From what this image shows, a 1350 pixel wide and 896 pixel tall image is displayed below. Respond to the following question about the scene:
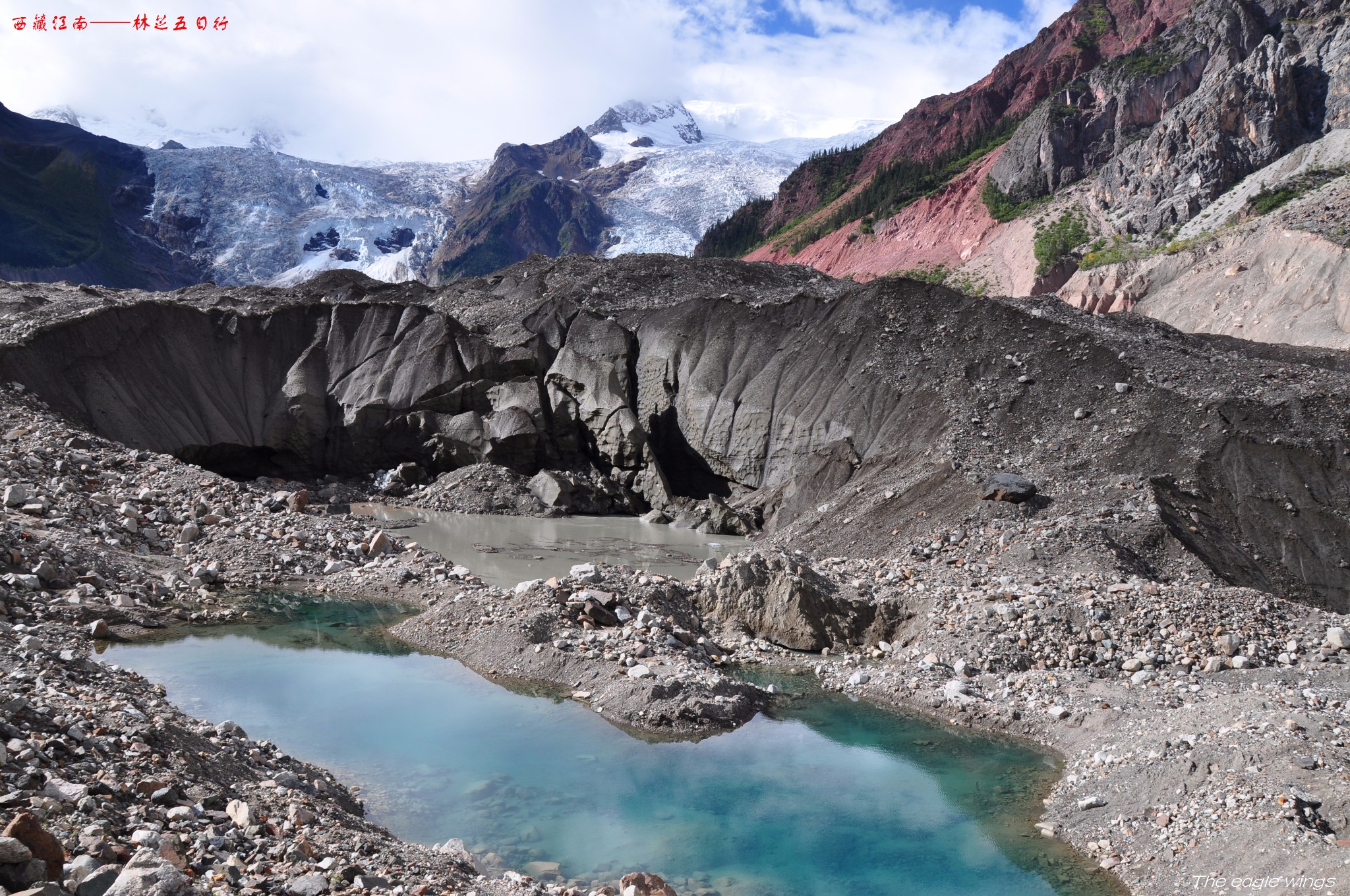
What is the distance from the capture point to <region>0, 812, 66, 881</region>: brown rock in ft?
18.4

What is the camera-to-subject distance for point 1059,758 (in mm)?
11406

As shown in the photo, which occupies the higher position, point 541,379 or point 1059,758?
point 541,379

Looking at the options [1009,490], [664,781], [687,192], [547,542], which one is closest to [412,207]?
[687,192]

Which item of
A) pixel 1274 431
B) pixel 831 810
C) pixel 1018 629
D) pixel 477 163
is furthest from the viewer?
pixel 477 163

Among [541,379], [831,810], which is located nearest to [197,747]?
[831,810]

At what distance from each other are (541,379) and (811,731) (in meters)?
24.2

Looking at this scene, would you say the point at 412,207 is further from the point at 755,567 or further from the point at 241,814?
the point at 241,814

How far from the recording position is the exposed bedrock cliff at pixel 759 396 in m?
19.6

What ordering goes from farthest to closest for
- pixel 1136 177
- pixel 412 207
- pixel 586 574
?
pixel 412 207 < pixel 1136 177 < pixel 586 574

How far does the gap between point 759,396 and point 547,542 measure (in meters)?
8.78

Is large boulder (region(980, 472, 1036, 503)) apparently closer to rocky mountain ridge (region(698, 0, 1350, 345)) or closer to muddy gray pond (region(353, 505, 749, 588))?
muddy gray pond (region(353, 505, 749, 588))

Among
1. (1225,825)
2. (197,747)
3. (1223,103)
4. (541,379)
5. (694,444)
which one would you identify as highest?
(1223,103)

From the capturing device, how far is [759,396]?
29750mm

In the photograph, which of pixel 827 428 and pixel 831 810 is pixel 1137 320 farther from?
pixel 831 810
